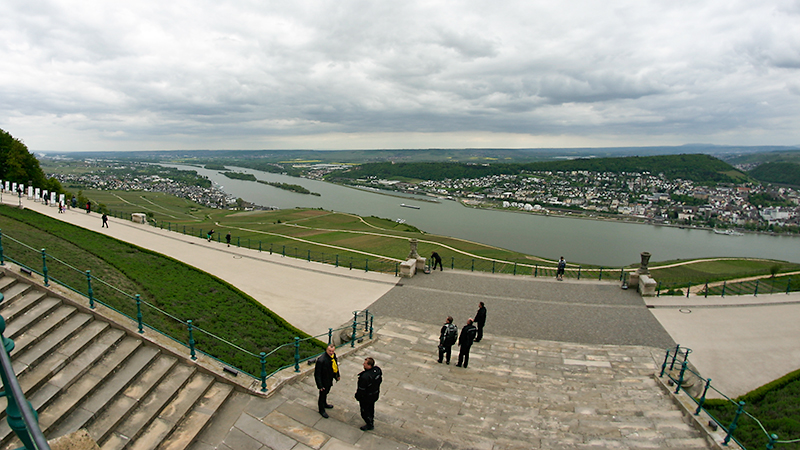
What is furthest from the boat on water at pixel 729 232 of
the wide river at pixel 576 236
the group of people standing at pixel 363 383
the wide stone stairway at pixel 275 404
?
the group of people standing at pixel 363 383

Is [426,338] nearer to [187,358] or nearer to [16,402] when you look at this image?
[187,358]

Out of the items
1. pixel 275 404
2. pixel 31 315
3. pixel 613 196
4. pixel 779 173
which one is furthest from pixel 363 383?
pixel 779 173

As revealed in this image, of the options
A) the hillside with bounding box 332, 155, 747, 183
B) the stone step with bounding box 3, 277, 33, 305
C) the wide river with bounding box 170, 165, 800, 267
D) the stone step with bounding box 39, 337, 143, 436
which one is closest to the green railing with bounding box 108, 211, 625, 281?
the stone step with bounding box 3, 277, 33, 305

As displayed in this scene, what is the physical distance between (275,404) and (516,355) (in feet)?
21.5

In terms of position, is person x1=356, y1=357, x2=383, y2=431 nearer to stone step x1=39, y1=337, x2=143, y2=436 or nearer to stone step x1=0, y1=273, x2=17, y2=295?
stone step x1=39, y1=337, x2=143, y2=436

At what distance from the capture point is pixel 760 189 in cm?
12306

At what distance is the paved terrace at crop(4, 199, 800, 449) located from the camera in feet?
22.0

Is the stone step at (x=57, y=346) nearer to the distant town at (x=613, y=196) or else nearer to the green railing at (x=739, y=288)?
the green railing at (x=739, y=288)

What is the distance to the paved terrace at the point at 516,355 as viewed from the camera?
670 centimetres

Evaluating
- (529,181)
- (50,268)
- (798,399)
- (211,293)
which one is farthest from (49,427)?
(529,181)

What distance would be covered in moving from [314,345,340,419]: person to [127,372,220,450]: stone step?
68.1 inches

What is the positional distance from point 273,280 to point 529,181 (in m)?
157

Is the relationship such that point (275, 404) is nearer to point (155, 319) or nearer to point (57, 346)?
point (57, 346)

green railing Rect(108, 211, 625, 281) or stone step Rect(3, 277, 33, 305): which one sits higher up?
stone step Rect(3, 277, 33, 305)
